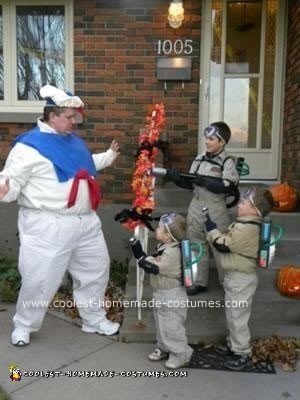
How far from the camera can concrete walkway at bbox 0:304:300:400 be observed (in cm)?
314

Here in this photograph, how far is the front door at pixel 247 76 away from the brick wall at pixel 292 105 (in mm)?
180

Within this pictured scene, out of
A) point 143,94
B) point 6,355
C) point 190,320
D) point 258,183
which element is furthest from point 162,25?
point 6,355

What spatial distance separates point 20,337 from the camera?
381 cm

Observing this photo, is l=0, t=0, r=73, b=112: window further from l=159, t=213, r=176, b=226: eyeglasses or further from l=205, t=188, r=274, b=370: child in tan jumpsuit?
l=205, t=188, r=274, b=370: child in tan jumpsuit

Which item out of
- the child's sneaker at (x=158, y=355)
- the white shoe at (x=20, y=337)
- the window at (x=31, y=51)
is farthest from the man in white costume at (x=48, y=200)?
the window at (x=31, y=51)

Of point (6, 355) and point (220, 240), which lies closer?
point (220, 240)

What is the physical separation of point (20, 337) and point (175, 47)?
3454 millimetres

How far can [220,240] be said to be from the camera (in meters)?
3.40

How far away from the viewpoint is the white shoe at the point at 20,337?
3804mm

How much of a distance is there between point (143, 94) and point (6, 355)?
3.18m

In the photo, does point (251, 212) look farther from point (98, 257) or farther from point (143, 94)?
point (143, 94)

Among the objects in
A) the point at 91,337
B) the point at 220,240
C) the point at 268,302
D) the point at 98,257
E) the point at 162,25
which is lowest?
the point at 91,337

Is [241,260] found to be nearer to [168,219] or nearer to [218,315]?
[168,219]

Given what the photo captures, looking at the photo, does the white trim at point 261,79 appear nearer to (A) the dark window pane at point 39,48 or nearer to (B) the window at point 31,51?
(B) the window at point 31,51
